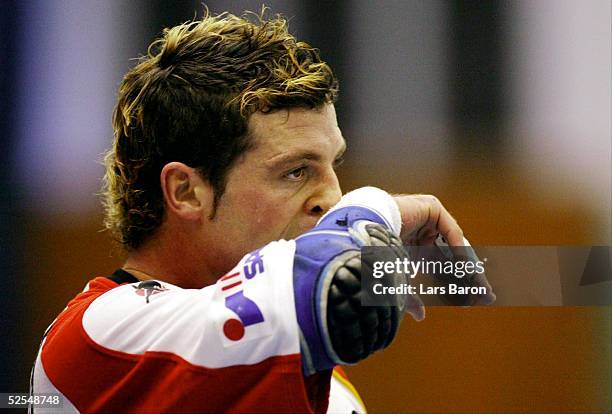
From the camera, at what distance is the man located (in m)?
1.13

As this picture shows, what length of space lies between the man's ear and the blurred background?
2.55 ft

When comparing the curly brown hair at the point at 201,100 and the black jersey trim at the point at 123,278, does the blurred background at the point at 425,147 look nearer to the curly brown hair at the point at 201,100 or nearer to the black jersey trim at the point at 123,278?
the curly brown hair at the point at 201,100

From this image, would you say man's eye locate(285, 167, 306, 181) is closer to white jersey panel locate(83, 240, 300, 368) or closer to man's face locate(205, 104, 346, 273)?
man's face locate(205, 104, 346, 273)

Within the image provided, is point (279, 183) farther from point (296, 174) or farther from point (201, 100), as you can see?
point (201, 100)

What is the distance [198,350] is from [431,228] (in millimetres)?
500

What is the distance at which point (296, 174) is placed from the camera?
1.57 meters

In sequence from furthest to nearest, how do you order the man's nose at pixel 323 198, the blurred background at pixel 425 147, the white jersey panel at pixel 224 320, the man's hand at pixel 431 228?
the blurred background at pixel 425 147 → the man's nose at pixel 323 198 → the man's hand at pixel 431 228 → the white jersey panel at pixel 224 320

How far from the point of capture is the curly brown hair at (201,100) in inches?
62.4

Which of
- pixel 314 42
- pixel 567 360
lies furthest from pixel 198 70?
pixel 567 360

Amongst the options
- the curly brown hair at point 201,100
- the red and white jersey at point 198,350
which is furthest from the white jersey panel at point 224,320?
the curly brown hair at point 201,100

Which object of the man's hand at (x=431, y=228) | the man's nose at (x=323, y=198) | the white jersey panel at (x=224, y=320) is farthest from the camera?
the man's nose at (x=323, y=198)

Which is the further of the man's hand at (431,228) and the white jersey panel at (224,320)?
the man's hand at (431,228)

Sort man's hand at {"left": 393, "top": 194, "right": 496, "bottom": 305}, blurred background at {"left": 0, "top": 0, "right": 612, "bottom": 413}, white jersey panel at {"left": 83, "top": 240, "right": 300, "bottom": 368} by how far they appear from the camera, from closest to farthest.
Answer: white jersey panel at {"left": 83, "top": 240, "right": 300, "bottom": 368} → man's hand at {"left": 393, "top": 194, "right": 496, "bottom": 305} → blurred background at {"left": 0, "top": 0, "right": 612, "bottom": 413}

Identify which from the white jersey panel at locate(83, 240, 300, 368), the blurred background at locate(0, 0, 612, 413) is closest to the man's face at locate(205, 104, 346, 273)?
the white jersey panel at locate(83, 240, 300, 368)
